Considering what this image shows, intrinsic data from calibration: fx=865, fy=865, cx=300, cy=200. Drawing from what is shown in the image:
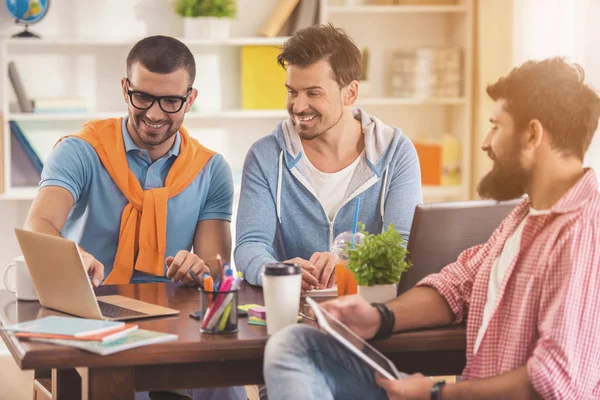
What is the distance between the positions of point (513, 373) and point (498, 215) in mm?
578

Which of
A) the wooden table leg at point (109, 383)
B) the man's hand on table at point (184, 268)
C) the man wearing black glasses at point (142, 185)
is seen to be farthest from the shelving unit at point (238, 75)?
the wooden table leg at point (109, 383)

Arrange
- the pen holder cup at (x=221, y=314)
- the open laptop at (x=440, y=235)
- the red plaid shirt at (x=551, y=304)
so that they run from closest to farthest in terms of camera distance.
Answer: the red plaid shirt at (x=551, y=304) → the pen holder cup at (x=221, y=314) → the open laptop at (x=440, y=235)

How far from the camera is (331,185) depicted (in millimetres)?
2490

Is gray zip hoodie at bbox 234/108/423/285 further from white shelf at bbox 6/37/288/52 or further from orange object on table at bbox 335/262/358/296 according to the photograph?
white shelf at bbox 6/37/288/52

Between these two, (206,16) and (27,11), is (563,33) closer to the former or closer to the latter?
(206,16)

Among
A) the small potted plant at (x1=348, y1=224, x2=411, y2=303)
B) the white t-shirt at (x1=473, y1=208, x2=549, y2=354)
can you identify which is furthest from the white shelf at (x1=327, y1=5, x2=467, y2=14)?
the white t-shirt at (x1=473, y1=208, x2=549, y2=354)

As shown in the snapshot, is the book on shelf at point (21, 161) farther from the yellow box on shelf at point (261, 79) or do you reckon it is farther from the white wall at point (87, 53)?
the yellow box on shelf at point (261, 79)

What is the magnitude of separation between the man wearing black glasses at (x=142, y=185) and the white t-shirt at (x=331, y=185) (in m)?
0.36

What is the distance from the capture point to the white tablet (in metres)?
1.54

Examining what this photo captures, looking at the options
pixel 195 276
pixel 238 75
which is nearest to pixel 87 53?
pixel 238 75

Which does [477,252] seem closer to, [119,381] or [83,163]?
[119,381]

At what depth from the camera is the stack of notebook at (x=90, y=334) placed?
1570 millimetres

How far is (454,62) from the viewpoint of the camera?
14.0 feet

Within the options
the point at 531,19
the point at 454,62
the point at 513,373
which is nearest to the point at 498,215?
the point at 513,373
